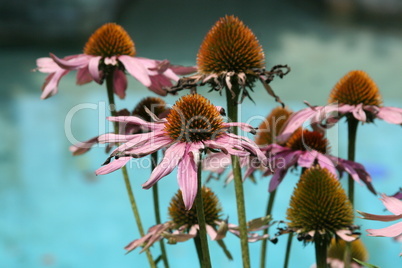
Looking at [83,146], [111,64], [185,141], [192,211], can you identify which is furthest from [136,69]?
[185,141]

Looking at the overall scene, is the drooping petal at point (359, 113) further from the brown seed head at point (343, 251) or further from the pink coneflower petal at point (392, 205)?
the brown seed head at point (343, 251)

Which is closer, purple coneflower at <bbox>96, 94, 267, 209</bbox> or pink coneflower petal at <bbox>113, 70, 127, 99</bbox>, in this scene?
purple coneflower at <bbox>96, 94, 267, 209</bbox>

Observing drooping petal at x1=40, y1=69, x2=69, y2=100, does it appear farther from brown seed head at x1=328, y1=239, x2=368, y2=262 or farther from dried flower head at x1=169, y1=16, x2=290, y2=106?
brown seed head at x1=328, y1=239, x2=368, y2=262

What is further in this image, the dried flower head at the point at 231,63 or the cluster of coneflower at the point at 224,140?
the dried flower head at the point at 231,63

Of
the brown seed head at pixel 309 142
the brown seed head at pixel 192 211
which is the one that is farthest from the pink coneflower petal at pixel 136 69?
the brown seed head at pixel 309 142

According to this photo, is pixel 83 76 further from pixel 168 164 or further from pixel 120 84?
pixel 168 164

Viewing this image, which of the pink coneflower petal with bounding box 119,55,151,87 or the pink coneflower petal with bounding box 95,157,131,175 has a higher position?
the pink coneflower petal with bounding box 119,55,151,87

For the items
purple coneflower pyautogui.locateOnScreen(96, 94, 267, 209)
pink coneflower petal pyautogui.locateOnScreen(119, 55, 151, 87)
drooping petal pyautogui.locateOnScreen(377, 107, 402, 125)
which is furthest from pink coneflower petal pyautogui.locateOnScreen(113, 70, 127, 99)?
drooping petal pyautogui.locateOnScreen(377, 107, 402, 125)

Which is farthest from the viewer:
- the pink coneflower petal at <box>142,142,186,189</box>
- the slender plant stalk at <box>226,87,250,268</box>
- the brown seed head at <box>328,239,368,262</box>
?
the brown seed head at <box>328,239,368,262</box>
